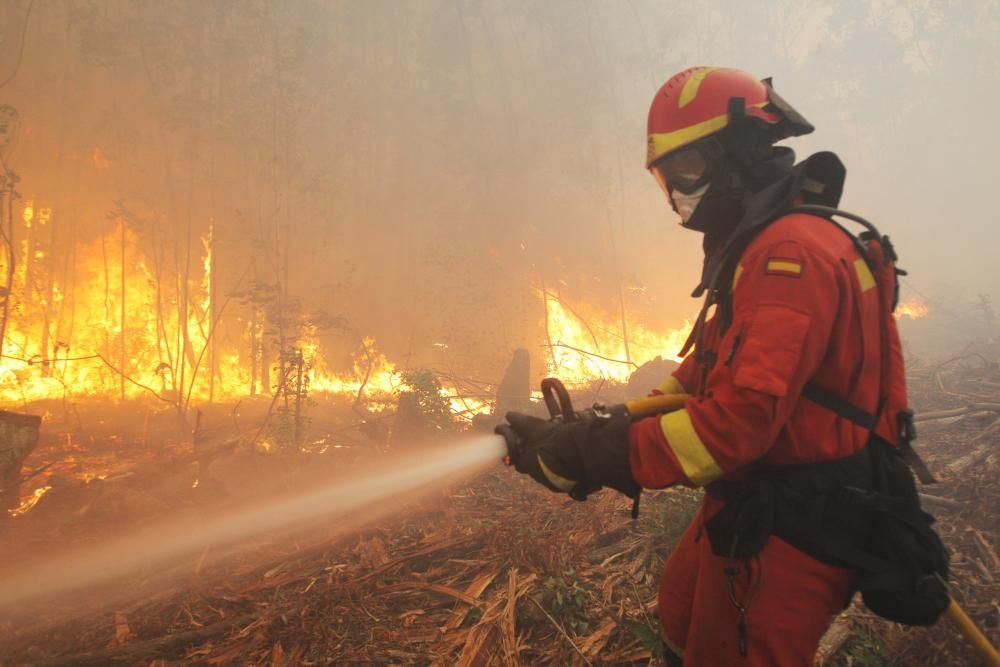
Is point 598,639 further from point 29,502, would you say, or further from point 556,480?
point 29,502

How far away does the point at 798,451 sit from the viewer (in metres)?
1.53

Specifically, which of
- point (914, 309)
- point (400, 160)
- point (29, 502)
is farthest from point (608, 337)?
point (29, 502)

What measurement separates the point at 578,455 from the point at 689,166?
1244 mm

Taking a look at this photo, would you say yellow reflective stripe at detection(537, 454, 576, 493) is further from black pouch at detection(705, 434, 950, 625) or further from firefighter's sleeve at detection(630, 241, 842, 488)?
black pouch at detection(705, 434, 950, 625)

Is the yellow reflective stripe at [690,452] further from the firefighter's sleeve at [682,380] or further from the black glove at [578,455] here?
the firefighter's sleeve at [682,380]

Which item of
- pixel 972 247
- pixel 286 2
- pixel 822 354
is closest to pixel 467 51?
pixel 286 2

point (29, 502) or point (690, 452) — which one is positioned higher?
point (690, 452)

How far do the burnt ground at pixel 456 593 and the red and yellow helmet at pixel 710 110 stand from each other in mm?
2561

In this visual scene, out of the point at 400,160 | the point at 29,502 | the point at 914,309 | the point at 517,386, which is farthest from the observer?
the point at 400,160

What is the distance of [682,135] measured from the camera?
194 centimetres

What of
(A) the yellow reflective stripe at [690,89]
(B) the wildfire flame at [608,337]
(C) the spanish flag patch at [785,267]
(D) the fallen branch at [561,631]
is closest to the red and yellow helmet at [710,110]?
(A) the yellow reflective stripe at [690,89]

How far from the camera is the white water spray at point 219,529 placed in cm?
574

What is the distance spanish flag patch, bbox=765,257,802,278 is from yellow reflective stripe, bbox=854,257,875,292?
27 cm

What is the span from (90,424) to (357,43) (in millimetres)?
31067
